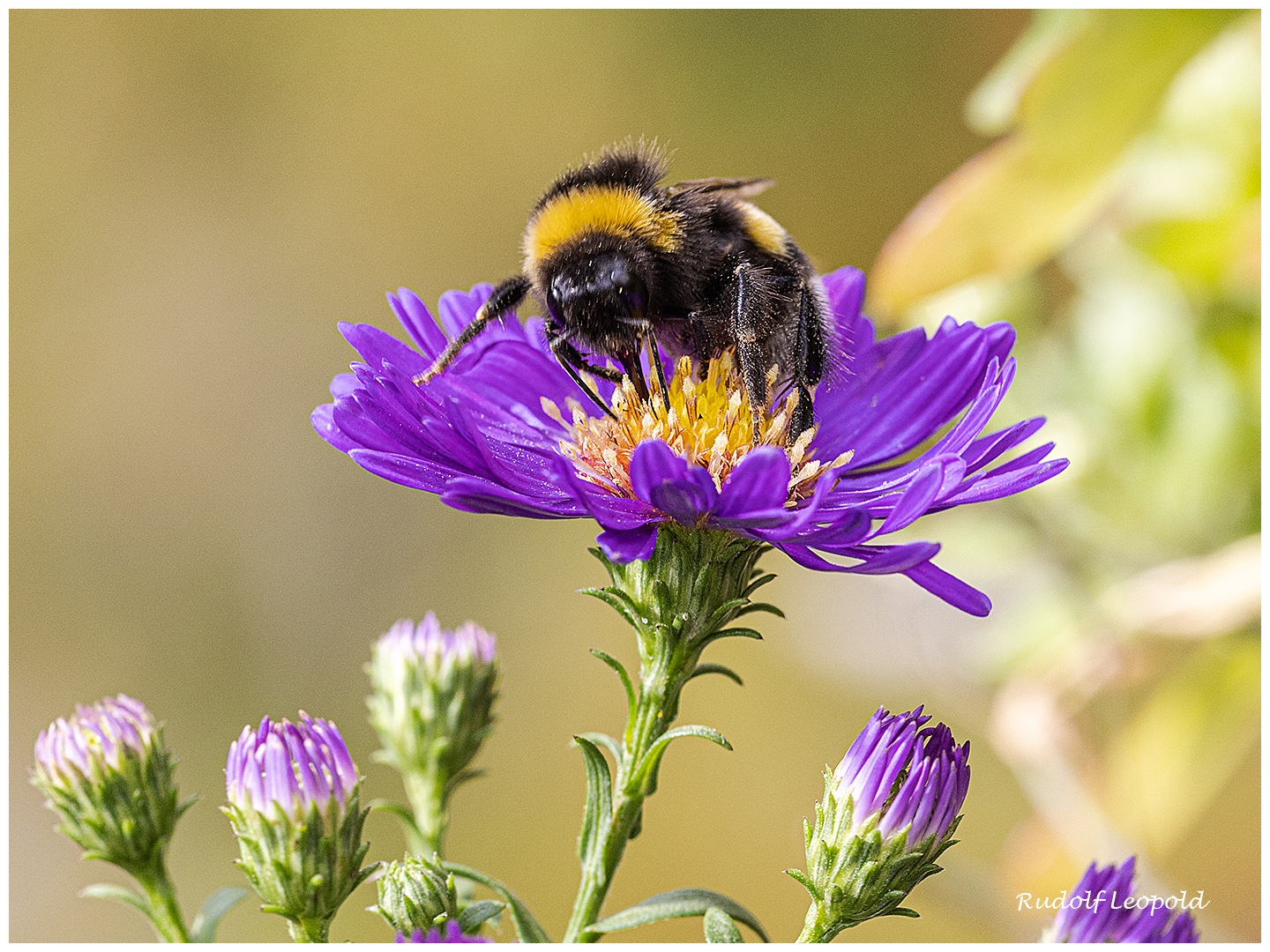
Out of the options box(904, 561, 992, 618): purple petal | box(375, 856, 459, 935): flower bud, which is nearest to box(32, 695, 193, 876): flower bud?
box(375, 856, 459, 935): flower bud

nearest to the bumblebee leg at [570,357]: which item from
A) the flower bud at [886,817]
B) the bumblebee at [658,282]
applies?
the bumblebee at [658,282]

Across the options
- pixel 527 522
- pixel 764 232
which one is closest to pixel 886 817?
pixel 764 232

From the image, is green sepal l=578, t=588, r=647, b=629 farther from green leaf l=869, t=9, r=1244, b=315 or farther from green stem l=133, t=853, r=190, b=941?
green leaf l=869, t=9, r=1244, b=315

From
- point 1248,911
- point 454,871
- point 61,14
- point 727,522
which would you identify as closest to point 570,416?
point 727,522

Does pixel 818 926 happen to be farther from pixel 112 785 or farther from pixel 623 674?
pixel 112 785

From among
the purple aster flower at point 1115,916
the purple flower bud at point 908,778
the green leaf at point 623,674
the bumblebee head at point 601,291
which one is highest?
the bumblebee head at point 601,291

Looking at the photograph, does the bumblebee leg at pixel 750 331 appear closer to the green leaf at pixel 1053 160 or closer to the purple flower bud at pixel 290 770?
the green leaf at pixel 1053 160

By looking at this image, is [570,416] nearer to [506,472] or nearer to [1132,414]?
[506,472]
